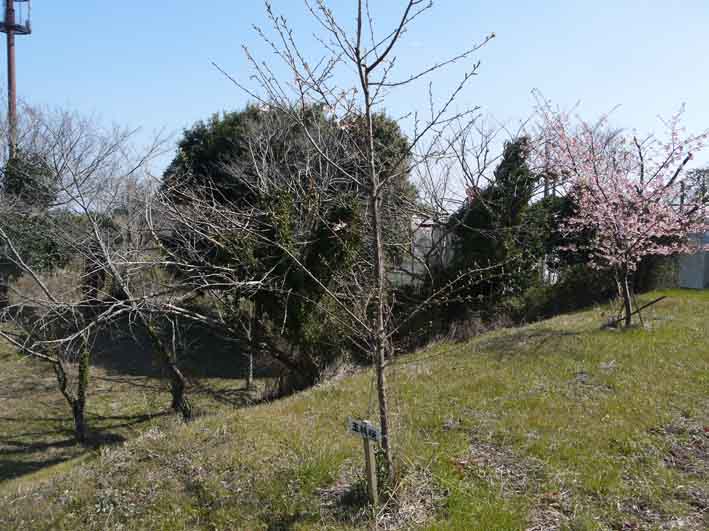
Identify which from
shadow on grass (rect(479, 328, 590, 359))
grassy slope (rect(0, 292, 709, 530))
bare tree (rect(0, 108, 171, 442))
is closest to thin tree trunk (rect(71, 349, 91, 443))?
bare tree (rect(0, 108, 171, 442))

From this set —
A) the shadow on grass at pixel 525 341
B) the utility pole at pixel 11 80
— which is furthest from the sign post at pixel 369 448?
the utility pole at pixel 11 80

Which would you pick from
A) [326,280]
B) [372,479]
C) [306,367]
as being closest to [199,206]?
[326,280]

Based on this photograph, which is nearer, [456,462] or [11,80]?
[456,462]

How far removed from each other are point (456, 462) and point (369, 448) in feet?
3.59

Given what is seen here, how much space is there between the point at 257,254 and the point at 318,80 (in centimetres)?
668

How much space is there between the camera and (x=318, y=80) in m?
3.99

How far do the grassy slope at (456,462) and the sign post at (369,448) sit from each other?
0.15 meters

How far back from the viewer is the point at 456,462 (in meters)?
4.38

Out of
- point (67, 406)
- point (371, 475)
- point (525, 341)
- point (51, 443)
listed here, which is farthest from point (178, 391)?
point (371, 475)

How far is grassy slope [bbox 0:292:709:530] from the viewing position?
373cm

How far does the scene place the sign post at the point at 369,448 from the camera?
351 centimetres

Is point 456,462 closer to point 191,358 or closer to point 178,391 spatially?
point 178,391

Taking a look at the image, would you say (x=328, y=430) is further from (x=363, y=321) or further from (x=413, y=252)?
(x=413, y=252)

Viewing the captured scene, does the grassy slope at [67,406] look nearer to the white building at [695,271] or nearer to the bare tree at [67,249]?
the bare tree at [67,249]
